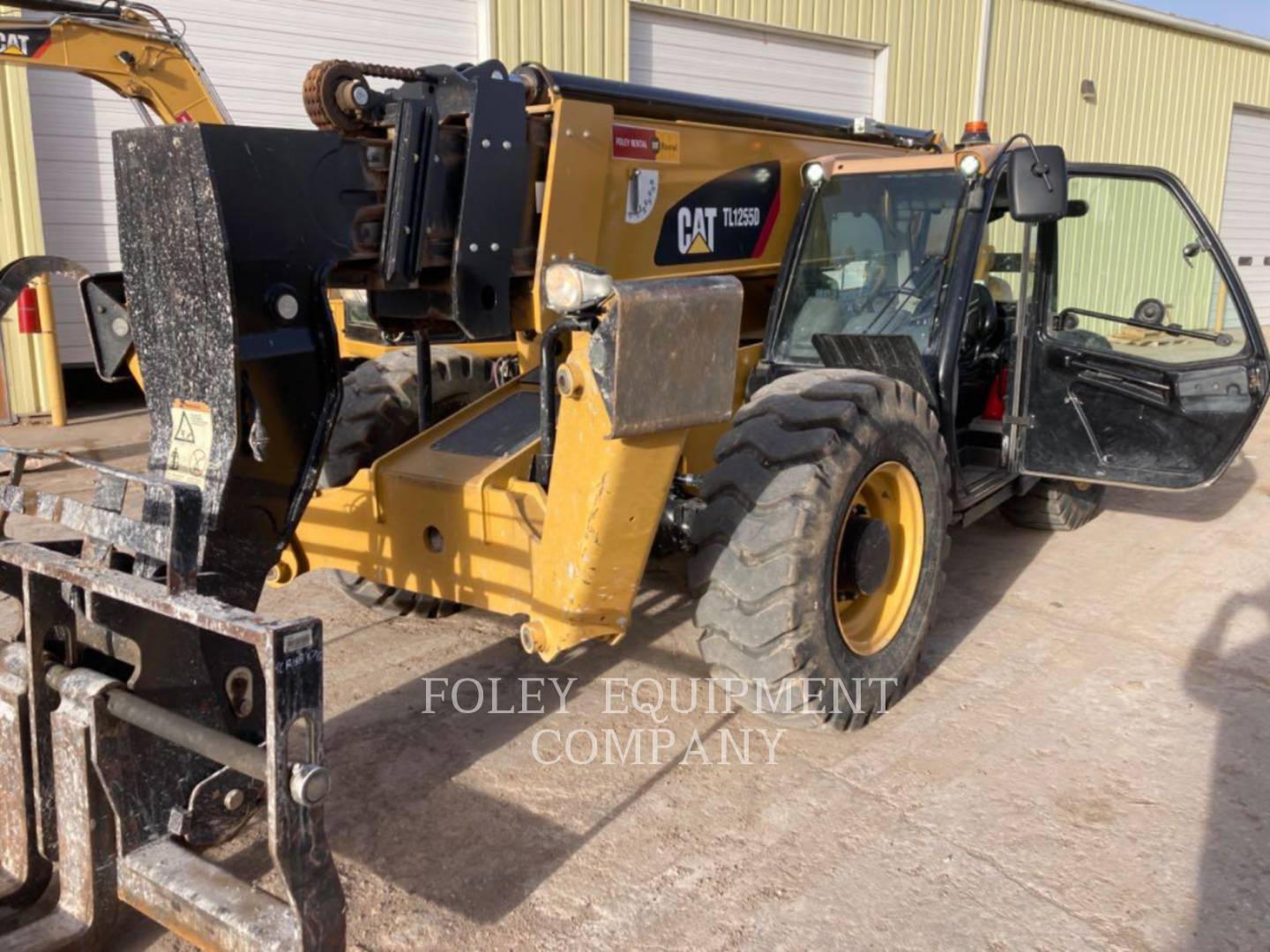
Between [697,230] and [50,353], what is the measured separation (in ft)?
21.4

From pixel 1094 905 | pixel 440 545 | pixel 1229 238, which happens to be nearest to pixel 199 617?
pixel 440 545

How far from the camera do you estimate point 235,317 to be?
2848 millimetres

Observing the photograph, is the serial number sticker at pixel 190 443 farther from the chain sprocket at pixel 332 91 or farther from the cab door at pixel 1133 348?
the cab door at pixel 1133 348

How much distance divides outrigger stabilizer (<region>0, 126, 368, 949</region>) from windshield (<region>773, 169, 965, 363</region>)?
2134 mm

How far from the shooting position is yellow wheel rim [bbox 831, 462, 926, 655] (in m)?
4.01

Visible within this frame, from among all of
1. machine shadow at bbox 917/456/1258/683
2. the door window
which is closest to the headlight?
machine shadow at bbox 917/456/1258/683

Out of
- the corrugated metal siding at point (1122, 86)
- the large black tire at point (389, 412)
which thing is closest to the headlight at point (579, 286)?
the large black tire at point (389, 412)

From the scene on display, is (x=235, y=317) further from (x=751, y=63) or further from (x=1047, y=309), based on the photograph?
(x=751, y=63)

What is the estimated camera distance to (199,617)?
2.28 metres

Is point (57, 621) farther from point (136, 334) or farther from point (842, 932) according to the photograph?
point (842, 932)

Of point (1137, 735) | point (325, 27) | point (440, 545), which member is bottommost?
point (1137, 735)

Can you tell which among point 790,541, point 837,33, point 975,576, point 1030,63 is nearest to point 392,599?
point 790,541

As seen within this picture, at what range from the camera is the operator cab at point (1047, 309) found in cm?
457

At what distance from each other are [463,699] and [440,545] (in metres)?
0.72
